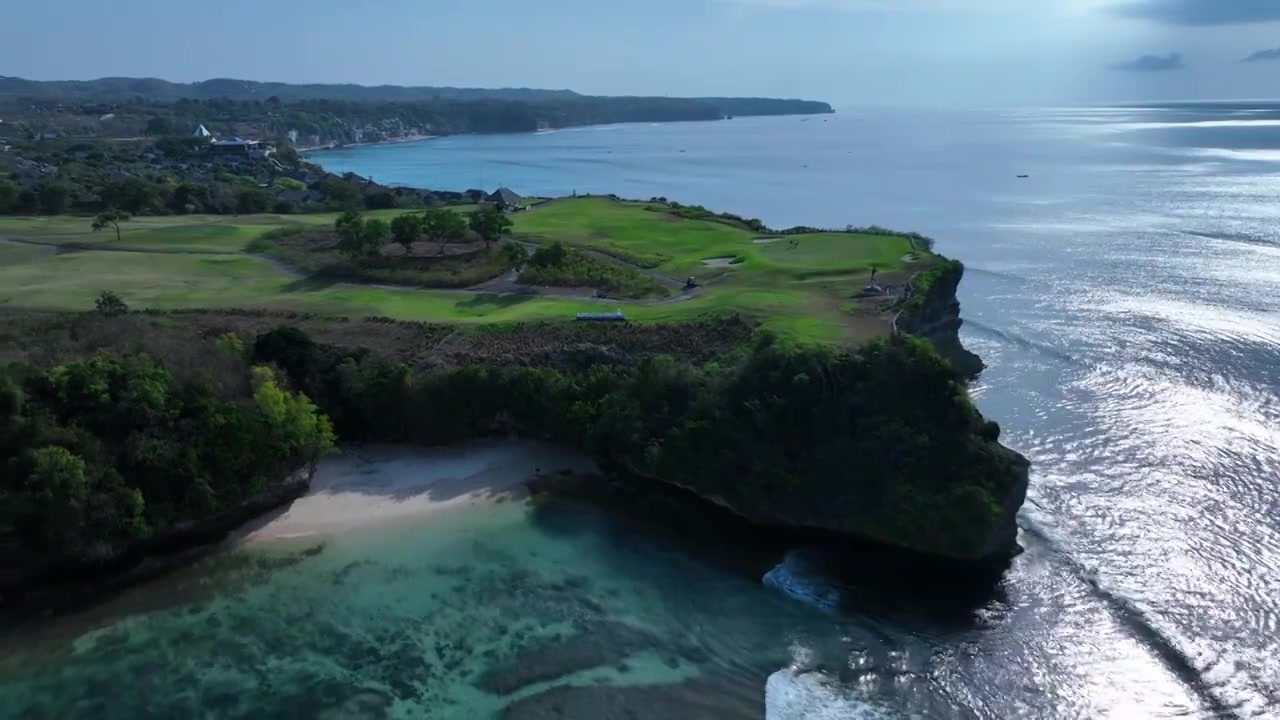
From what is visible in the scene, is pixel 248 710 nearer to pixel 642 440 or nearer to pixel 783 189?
pixel 642 440

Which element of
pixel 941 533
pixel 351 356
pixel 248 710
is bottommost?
pixel 248 710

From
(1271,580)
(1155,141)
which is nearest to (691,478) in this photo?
(1271,580)

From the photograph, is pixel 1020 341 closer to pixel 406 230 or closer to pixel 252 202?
pixel 406 230

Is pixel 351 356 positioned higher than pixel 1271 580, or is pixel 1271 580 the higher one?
pixel 351 356

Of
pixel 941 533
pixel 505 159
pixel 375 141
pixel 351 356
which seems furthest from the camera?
pixel 375 141

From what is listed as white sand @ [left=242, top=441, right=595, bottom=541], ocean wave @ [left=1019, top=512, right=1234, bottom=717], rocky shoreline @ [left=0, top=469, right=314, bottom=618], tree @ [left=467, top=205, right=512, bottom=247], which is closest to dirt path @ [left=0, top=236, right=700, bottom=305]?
tree @ [left=467, top=205, right=512, bottom=247]
